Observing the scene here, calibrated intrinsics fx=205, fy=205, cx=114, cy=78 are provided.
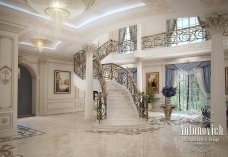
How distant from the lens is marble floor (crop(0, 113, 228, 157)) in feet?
14.7

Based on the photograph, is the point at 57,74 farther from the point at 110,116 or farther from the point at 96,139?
the point at 96,139

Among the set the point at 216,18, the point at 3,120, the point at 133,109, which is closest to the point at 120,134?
the point at 133,109

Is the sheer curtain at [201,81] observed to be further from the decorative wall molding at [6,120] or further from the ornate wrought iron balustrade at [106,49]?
the decorative wall molding at [6,120]

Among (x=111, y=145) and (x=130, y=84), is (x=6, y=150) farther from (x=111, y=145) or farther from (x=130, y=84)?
(x=130, y=84)

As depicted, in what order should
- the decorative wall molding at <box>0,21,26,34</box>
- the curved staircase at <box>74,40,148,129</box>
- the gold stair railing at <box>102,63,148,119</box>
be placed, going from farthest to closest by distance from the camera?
the gold stair railing at <box>102,63,148,119</box>, the curved staircase at <box>74,40,148,129</box>, the decorative wall molding at <box>0,21,26,34</box>

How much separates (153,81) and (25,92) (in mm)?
7903

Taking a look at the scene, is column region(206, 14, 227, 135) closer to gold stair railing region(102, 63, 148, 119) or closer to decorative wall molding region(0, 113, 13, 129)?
gold stair railing region(102, 63, 148, 119)

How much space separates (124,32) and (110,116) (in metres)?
8.33

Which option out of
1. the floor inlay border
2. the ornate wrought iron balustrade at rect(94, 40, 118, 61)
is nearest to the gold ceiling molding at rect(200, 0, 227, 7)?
the floor inlay border

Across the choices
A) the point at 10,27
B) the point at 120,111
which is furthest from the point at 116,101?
the point at 10,27

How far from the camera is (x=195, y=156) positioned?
168 inches

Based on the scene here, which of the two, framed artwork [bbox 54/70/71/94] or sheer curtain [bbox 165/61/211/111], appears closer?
sheer curtain [bbox 165/61/211/111]

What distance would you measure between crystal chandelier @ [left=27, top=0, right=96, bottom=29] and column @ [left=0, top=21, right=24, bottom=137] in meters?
2.92

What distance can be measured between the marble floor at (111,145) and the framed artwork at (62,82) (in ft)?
19.3
